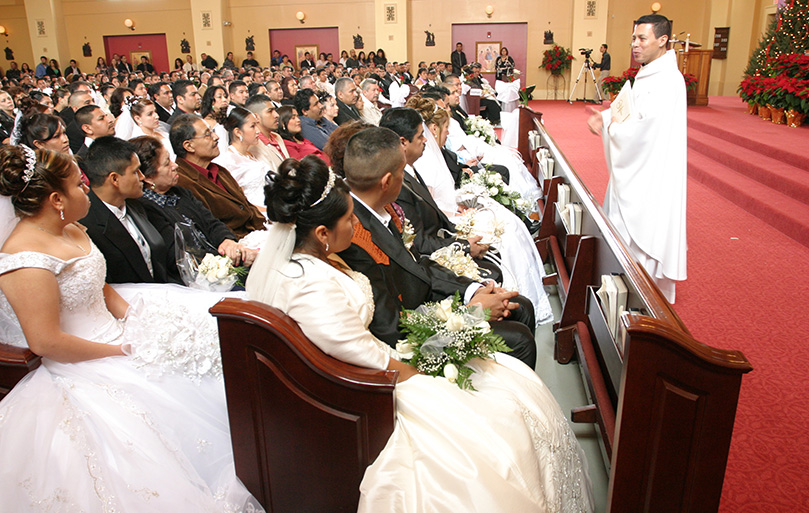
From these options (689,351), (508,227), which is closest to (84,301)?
(689,351)

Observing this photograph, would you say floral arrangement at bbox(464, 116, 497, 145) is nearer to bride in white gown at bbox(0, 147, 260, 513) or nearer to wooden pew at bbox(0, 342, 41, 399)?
bride in white gown at bbox(0, 147, 260, 513)

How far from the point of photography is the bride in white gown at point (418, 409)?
5.40 feet

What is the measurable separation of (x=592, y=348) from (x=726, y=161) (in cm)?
573

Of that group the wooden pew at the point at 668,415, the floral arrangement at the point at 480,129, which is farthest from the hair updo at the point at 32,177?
the floral arrangement at the point at 480,129

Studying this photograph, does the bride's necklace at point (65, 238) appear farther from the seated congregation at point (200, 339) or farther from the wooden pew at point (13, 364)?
the wooden pew at point (13, 364)

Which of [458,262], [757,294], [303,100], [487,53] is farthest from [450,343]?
[487,53]

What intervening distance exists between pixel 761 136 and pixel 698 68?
626 cm

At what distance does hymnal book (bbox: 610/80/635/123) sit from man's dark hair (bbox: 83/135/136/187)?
2832mm

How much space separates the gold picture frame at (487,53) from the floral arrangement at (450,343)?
19546mm

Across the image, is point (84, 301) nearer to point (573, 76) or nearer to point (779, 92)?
point (779, 92)

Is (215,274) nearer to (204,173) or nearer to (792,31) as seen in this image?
(204,173)

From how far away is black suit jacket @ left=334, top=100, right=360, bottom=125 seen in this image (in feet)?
25.4

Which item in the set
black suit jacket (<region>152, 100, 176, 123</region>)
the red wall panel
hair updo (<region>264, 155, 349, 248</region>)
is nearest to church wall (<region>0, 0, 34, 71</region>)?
the red wall panel

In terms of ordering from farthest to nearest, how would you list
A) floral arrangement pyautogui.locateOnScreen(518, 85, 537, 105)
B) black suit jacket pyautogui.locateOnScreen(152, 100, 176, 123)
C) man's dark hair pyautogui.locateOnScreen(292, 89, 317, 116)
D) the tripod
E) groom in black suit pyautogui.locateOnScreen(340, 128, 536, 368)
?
the tripod < floral arrangement pyautogui.locateOnScreen(518, 85, 537, 105) < black suit jacket pyautogui.locateOnScreen(152, 100, 176, 123) < man's dark hair pyautogui.locateOnScreen(292, 89, 317, 116) < groom in black suit pyautogui.locateOnScreen(340, 128, 536, 368)
